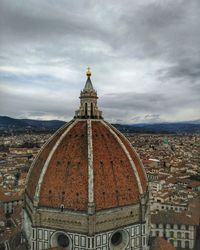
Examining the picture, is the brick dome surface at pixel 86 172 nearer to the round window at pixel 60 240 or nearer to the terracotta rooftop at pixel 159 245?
the round window at pixel 60 240

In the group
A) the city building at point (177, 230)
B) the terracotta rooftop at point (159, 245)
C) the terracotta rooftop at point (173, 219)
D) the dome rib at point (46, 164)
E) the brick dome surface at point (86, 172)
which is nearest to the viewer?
the brick dome surface at point (86, 172)

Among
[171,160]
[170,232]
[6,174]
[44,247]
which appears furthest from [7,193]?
[171,160]

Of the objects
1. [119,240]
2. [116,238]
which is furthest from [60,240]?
[119,240]

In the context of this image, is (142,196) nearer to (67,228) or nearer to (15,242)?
(67,228)

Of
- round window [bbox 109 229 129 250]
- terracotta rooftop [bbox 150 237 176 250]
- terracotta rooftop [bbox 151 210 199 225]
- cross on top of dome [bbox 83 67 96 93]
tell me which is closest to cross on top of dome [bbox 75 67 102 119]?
cross on top of dome [bbox 83 67 96 93]

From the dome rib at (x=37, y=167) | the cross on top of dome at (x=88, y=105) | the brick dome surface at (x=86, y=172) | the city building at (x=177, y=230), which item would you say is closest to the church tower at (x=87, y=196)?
the brick dome surface at (x=86, y=172)

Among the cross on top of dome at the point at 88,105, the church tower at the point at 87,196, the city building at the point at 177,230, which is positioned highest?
the cross on top of dome at the point at 88,105

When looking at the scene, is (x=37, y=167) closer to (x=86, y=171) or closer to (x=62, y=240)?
(x=86, y=171)
